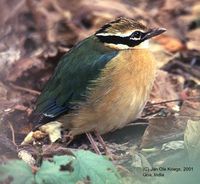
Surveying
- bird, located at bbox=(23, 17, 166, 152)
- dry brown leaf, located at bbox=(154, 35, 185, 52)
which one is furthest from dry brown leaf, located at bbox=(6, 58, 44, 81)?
dry brown leaf, located at bbox=(154, 35, 185, 52)

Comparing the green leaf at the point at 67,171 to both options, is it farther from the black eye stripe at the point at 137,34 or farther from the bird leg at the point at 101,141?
the black eye stripe at the point at 137,34

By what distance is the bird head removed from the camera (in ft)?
21.7

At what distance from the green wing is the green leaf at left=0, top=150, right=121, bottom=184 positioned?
4.56 ft

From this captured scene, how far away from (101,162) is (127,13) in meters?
5.15

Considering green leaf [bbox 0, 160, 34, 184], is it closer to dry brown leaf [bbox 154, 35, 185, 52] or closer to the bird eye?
the bird eye

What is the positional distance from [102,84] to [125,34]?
1.89 feet

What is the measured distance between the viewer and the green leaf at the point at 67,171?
16.6 feet

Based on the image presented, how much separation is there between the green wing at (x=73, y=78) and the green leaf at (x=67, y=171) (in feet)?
4.56

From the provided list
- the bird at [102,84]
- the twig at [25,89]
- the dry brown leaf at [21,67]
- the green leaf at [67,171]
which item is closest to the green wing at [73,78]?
the bird at [102,84]

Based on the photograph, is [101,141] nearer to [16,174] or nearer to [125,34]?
[125,34]

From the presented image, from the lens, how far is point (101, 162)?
5199mm

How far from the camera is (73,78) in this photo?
6.62 m

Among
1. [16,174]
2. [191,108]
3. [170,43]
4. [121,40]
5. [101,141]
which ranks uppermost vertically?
[121,40]

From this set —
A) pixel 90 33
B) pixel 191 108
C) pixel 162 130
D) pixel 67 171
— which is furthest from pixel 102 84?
pixel 90 33
